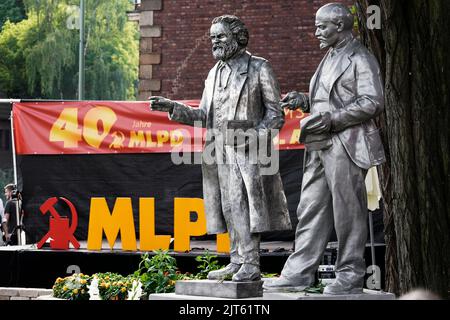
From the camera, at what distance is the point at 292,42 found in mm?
22812

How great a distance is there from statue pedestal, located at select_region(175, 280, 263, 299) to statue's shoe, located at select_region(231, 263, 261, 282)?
0.21 feet

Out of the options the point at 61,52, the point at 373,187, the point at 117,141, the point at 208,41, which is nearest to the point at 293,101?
the point at 373,187

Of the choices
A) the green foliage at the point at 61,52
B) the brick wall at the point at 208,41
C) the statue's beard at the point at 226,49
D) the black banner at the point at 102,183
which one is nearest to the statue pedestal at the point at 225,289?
the statue's beard at the point at 226,49

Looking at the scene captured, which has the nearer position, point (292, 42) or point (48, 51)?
point (292, 42)

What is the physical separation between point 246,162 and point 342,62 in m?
1.09

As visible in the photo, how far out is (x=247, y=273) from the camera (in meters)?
8.14

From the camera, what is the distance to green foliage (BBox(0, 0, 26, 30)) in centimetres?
5630

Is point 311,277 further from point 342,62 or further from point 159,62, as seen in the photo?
point 159,62

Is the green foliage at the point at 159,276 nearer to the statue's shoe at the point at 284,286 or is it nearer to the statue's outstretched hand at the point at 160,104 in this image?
the statue's shoe at the point at 284,286

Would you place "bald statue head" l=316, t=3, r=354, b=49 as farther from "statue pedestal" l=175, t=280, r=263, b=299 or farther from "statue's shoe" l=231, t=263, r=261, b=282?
"statue pedestal" l=175, t=280, r=263, b=299

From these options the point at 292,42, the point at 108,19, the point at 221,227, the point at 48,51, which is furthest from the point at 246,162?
the point at 108,19

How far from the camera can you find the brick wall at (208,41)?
2273 cm

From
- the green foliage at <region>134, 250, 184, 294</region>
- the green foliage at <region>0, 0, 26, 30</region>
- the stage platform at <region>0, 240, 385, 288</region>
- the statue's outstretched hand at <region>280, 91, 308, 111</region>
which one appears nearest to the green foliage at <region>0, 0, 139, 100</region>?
the green foliage at <region>0, 0, 26, 30</region>

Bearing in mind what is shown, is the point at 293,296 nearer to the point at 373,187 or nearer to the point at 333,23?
the point at 333,23
